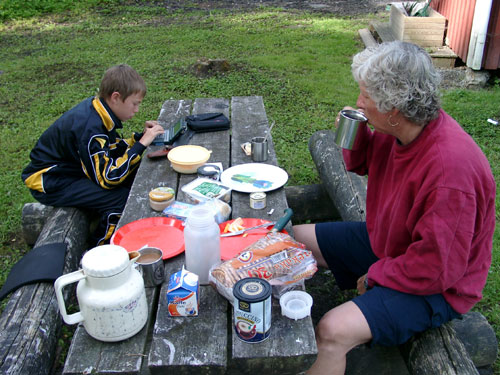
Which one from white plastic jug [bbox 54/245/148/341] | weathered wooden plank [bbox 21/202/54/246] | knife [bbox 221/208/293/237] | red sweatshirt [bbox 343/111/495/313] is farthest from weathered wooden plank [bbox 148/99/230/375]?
weathered wooden plank [bbox 21/202/54/246]

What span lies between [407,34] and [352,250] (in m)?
5.87

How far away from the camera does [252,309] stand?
1486mm

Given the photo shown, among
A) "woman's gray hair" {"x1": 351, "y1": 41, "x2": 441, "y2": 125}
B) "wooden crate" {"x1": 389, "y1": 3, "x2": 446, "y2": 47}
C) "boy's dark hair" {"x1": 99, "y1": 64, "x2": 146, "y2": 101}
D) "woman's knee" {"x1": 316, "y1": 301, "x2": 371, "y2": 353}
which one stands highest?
"woman's gray hair" {"x1": 351, "y1": 41, "x2": 441, "y2": 125}

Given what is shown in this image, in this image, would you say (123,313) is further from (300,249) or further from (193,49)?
(193,49)

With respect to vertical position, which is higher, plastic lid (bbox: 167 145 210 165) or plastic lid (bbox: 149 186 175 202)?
plastic lid (bbox: 149 186 175 202)

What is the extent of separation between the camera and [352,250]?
2.48 metres

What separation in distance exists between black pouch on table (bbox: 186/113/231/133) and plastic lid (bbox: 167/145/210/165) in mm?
431

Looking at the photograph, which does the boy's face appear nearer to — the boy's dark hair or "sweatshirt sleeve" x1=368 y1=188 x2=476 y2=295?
the boy's dark hair

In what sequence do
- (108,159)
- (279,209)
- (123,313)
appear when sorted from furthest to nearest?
1. (108,159)
2. (279,209)
3. (123,313)

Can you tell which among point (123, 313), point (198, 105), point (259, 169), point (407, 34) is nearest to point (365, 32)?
point (407, 34)

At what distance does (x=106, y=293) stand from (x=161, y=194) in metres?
0.95

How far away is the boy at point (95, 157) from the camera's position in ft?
9.73

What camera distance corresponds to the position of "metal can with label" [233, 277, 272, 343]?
4.87 ft

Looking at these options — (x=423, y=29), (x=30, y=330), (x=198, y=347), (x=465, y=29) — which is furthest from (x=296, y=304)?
(x=423, y=29)
